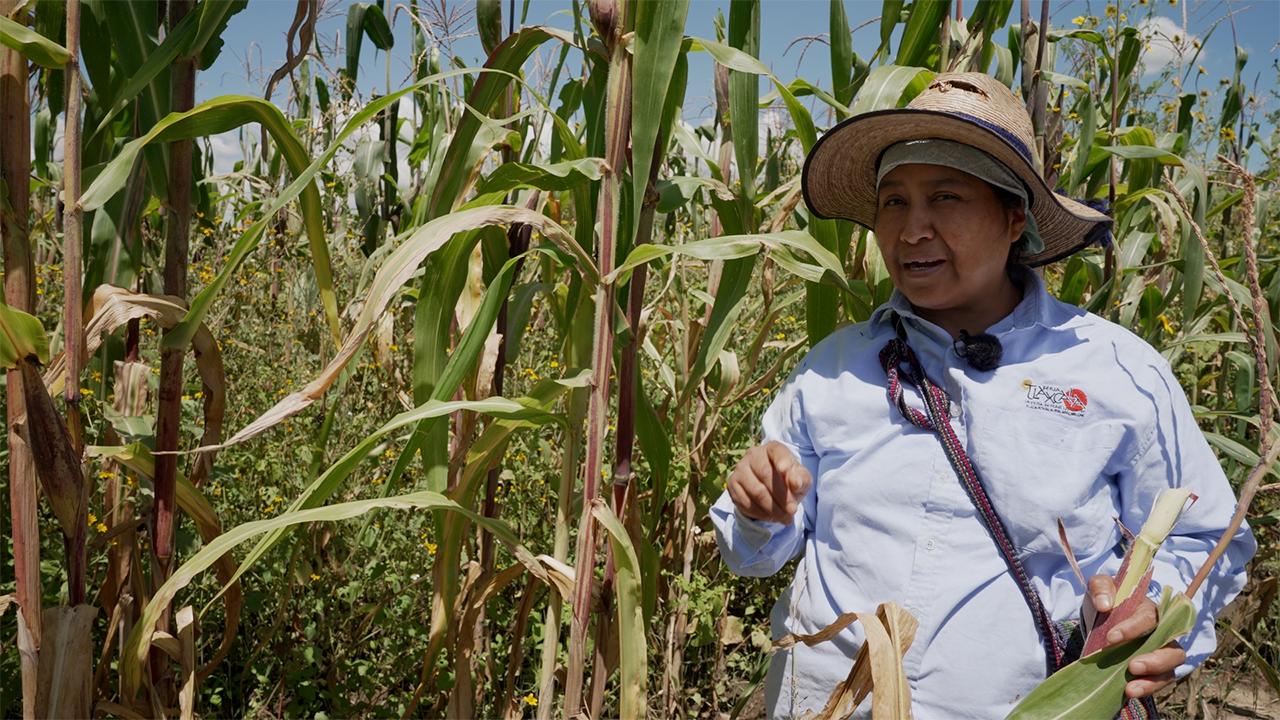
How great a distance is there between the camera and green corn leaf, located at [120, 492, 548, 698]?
3.75ft

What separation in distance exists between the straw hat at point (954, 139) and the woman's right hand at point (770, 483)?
547 millimetres

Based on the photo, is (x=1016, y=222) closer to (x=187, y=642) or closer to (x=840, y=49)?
(x=840, y=49)

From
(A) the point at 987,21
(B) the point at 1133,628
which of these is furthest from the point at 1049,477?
(A) the point at 987,21

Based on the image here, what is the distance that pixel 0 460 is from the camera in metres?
1.73

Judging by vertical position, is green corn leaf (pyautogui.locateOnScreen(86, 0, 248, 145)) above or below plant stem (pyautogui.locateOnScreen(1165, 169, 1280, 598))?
above

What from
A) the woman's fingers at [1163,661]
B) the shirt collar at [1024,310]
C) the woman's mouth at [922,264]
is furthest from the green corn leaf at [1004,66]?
the woman's fingers at [1163,661]

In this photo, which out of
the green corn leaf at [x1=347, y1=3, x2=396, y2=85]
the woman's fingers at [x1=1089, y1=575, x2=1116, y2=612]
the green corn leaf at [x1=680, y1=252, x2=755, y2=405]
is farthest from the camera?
the green corn leaf at [x1=347, y1=3, x2=396, y2=85]

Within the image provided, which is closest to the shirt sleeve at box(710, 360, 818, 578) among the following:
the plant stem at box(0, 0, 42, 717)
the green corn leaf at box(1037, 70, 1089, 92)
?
the green corn leaf at box(1037, 70, 1089, 92)

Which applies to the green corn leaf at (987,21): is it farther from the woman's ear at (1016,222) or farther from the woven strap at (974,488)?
the woven strap at (974,488)

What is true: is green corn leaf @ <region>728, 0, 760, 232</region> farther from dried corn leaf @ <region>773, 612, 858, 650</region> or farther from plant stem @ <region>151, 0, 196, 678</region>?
plant stem @ <region>151, 0, 196, 678</region>

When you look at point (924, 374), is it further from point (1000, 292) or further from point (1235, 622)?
point (1235, 622)

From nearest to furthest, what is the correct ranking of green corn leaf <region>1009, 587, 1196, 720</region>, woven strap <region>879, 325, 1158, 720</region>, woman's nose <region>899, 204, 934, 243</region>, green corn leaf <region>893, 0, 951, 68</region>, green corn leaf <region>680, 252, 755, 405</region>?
1. green corn leaf <region>1009, 587, 1196, 720</region>
2. woven strap <region>879, 325, 1158, 720</region>
3. woman's nose <region>899, 204, 934, 243</region>
4. green corn leaf <region>680, 252, 755, 405</region>
5. green corn leaf <region>893, 0, 951, 68</region>

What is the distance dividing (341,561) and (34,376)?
120 cm

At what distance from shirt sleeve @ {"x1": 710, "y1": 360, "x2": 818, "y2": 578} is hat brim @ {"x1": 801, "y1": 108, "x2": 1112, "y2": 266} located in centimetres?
31
